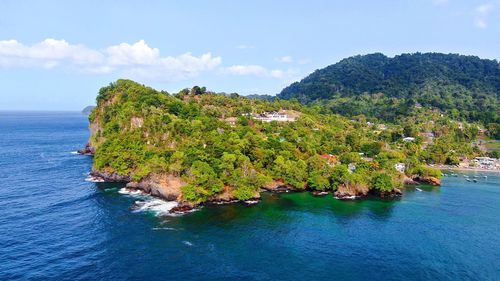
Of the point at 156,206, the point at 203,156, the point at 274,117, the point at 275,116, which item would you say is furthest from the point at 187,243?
the point at 275,116

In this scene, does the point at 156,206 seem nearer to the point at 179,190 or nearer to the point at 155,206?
the point at 155,206

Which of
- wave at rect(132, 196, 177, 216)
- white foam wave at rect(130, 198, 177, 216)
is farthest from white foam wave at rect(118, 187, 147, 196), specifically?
white foam wave at rect(130, 198, 177, 216)

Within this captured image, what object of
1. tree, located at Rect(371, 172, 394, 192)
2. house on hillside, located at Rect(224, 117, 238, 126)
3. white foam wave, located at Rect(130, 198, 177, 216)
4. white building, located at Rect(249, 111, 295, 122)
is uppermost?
white building, located at Rect(249, 111, 295, 122)

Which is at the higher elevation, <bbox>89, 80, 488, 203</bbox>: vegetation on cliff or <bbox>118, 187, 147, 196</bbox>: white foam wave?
<bbox>89, 80, 488, 203</bbox>: vegetation on cliff

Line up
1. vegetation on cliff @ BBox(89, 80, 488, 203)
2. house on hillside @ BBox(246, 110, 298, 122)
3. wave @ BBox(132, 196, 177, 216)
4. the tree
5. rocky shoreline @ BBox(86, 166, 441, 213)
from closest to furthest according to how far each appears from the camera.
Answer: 1. wave @ BBox(132, 196, 177, 216)
2. rocky shoreline @ BBox(86, 166, 441, 213)
3. vegetation on cliff @ BBox(89, 80, 488, 203)
4. the tree
5. house on hillside @ BBox(246, 110, 298, 122)

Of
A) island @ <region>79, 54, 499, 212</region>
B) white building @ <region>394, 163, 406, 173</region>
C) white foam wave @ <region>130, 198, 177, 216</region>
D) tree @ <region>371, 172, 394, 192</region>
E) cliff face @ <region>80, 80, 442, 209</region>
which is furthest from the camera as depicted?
white building @ <region>394, 163, 406, 173</region>

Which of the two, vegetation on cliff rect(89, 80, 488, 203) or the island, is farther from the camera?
vegetation on cliff rect(89, 80, 488, 203)

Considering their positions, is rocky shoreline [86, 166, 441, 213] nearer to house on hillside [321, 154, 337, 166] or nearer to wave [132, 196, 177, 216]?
wave [132, 196, 177, 216]

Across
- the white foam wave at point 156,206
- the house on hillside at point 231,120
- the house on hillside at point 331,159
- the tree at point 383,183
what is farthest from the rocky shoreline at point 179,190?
the house on hillside at point 231,120
